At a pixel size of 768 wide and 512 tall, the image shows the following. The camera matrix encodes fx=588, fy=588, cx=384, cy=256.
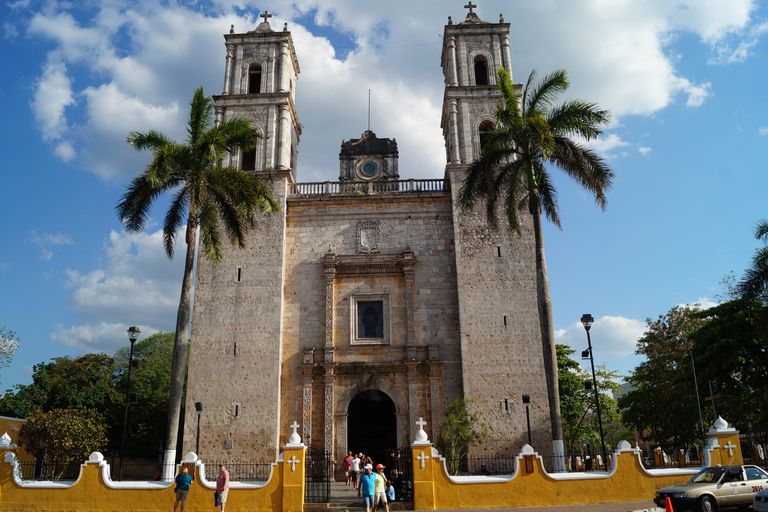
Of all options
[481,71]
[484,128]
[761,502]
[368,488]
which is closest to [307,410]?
[368,488]

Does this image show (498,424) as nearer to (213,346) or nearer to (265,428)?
(265,428)

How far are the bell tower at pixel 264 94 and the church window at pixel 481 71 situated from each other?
852 cm

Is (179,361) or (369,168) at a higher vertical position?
(369,168)

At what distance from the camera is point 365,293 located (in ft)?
75.5

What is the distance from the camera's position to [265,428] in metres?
20.8

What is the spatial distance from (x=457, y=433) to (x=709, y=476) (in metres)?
8.81

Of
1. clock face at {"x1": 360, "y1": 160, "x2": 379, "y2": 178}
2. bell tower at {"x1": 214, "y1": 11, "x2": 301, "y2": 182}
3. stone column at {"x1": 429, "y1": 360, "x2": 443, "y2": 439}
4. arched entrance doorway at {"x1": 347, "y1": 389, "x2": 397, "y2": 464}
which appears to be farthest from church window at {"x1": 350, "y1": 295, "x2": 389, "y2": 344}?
clock face at {"x1": 360, "y1": 160, "x2": 379, "y2": 178}

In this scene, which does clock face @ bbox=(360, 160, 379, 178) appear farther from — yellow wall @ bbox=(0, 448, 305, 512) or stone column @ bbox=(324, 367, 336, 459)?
yellow wall @ bbox=(0, 448, 305, 512)

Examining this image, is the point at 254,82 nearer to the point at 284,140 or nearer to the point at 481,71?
the point at 284,140

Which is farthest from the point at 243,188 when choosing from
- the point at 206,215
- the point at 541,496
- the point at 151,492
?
the point at 541,496

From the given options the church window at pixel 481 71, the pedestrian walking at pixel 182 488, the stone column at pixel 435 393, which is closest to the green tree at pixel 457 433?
the stone column at pixel 435 393

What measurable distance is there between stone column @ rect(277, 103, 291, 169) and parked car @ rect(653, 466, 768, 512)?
18.2 m

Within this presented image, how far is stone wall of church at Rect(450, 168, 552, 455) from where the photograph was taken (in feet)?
68.3

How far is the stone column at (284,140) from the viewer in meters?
24.4
